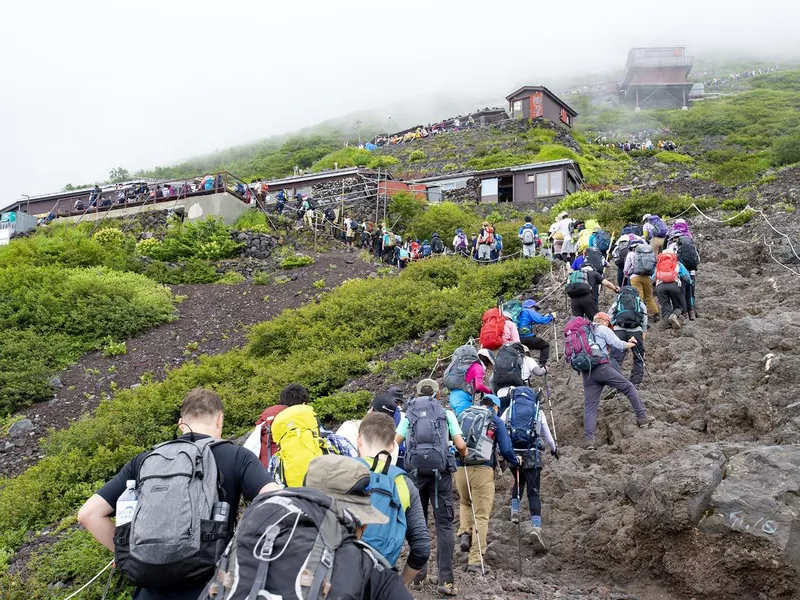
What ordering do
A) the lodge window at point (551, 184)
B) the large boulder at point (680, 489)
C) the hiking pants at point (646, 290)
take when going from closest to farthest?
the large boulder at point (680, 489), the hiking pants at point (646, 290), the lodge window at point (551, 184)

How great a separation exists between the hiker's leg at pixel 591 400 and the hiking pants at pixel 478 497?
255 centimetres

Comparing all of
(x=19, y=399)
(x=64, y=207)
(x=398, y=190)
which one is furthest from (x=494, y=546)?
(x=64, y=207)

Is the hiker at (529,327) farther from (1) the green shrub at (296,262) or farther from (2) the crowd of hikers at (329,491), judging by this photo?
(1) the green shrub at (296,262)

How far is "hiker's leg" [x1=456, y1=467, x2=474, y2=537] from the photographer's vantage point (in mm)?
7109

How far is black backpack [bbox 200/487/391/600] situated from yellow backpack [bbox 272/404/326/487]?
2.09m

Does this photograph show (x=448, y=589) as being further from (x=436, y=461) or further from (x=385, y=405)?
(x=385, y=405)

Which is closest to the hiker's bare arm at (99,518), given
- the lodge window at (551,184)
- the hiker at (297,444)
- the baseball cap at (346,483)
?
the baseball cap at (346,483)

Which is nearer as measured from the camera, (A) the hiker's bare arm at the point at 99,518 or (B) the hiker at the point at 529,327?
(A) the hiker's bare arm at the point at 99,518

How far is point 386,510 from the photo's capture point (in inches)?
163

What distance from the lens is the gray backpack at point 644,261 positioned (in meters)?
12.3

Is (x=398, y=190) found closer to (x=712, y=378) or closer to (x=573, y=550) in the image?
(x=712, y=378)

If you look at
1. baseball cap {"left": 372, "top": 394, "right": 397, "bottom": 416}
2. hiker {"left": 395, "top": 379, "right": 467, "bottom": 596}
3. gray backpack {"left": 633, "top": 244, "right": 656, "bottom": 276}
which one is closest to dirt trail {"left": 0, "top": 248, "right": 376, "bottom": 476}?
baseball cap {"left": 372, "top": 394, "right": 397, "bottom": 416}

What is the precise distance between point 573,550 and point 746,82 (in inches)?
4838

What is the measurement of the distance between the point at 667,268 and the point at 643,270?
0.59 metres
